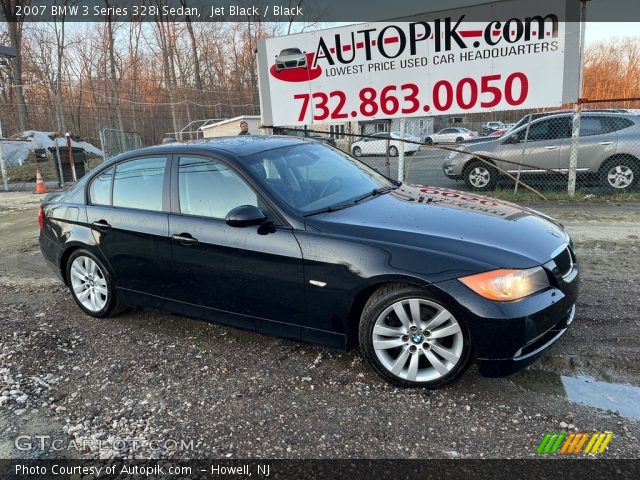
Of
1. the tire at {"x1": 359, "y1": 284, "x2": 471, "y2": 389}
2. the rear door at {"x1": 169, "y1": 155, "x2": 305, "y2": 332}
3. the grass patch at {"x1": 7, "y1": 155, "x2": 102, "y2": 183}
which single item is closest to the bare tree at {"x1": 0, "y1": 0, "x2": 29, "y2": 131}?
the grass patch at {"x1": 7, "y1": 155, "x2": 102, "y2": 183}

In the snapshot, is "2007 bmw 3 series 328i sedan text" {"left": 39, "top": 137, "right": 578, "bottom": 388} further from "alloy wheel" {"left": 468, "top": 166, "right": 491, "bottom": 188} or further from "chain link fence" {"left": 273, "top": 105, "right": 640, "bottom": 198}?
"alloy wheel" {"left": 468, "top": 166, "right": 491, "bottom": 188}

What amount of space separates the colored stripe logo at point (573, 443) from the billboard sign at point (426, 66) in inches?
268

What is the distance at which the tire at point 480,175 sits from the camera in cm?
963

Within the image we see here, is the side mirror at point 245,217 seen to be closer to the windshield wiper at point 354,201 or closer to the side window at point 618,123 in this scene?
the windshield wiper at point 354,201

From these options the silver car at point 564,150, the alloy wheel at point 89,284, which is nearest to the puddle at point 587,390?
the alloy wheel at point 89,284

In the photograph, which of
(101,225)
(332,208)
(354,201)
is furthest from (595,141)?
(101,225)

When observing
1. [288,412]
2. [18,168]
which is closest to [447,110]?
[288,412]

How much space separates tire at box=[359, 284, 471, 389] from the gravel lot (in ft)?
0.43

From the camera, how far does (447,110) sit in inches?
336

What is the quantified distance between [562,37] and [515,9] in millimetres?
883

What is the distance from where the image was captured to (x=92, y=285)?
439cm

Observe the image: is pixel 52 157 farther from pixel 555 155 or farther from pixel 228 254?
pixel 228 254

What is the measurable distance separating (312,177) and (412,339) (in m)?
1.54

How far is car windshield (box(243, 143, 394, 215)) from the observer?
3.45m
